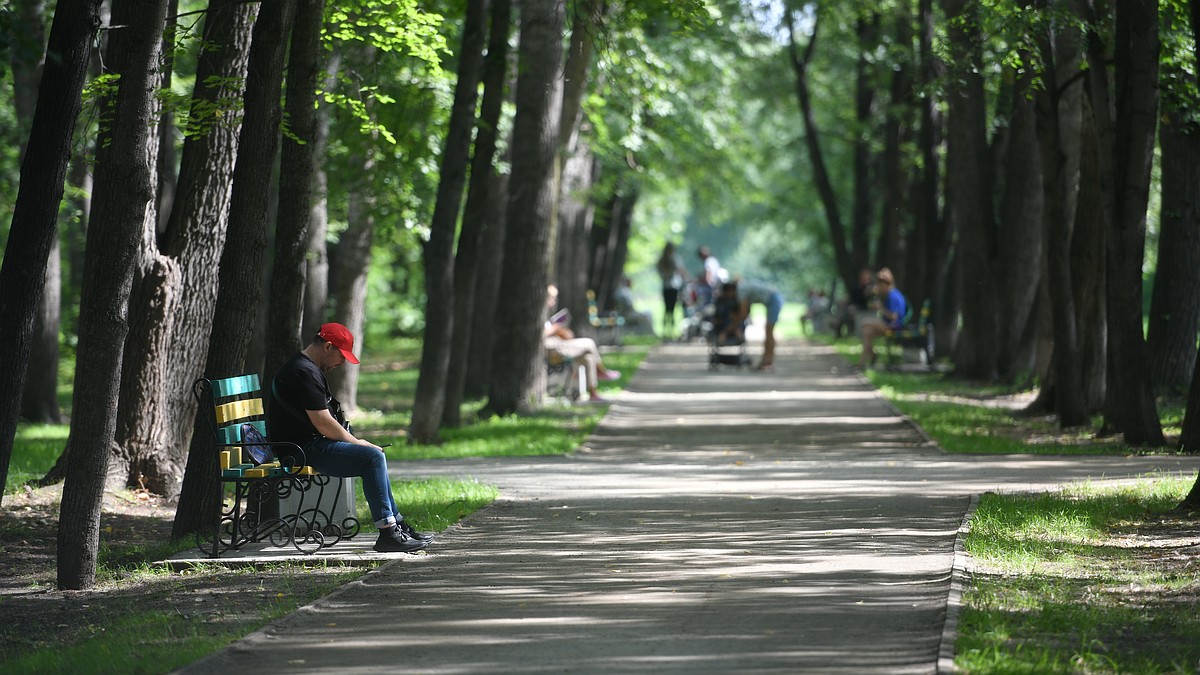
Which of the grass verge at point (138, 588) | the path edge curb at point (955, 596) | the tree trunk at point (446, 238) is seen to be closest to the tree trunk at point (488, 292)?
the tree trunk at point (446, 238)

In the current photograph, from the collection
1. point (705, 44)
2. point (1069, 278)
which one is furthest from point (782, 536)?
point (705, 44)

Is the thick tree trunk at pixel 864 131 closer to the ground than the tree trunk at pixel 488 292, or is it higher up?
higher up

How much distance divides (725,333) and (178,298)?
18923mm

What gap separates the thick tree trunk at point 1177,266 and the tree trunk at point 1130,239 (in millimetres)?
3149

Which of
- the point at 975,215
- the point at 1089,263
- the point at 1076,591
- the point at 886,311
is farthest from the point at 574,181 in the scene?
the point at 1076,591

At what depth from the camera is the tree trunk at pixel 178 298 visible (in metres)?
13.7

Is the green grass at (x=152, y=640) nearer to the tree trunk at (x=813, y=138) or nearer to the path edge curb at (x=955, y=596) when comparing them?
the path edge curb at (x=955, y=596)

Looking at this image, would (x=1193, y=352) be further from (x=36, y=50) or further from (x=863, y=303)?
(x=863, y=303)


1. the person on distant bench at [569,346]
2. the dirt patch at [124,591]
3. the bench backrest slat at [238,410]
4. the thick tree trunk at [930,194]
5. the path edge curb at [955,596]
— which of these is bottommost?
the dirt patch at [124,591]

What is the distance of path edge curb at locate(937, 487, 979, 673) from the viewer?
7047 mm

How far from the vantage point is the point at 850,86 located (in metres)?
48.3

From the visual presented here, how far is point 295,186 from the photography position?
1188 centimetres

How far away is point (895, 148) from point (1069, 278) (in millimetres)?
18064

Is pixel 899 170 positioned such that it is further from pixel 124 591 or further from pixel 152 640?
pixel 152 640
